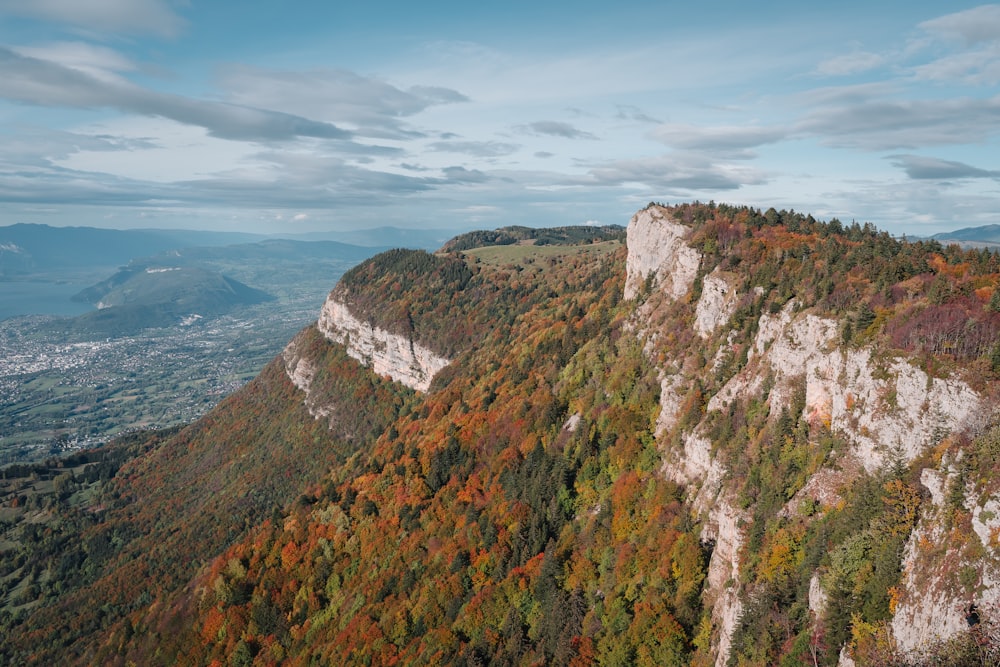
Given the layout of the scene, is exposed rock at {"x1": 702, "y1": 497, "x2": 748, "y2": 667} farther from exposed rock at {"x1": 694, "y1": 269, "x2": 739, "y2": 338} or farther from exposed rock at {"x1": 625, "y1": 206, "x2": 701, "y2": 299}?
exposed rock at {"x1": 625, "y1": 206, "x2": 701, "y2": 299}

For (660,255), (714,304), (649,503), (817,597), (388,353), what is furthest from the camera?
(388,353)

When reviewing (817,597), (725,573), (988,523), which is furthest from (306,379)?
(988,523)

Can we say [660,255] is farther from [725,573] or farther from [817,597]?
[817,597]

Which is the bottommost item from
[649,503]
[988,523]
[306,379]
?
[306,379]

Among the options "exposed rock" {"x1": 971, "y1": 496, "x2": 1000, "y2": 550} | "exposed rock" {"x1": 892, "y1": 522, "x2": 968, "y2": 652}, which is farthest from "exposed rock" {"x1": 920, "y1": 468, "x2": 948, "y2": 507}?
"exposed rock" {"x1": 971, "y1": 496, "x2": 1000, "y2": 550}

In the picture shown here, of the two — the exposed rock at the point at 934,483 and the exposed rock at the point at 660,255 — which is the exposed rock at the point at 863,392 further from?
the exposed rock at the point at 660,255

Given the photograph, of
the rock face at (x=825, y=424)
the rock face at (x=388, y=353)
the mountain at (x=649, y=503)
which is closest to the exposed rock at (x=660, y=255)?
the mountain at (x=649, y=503)
